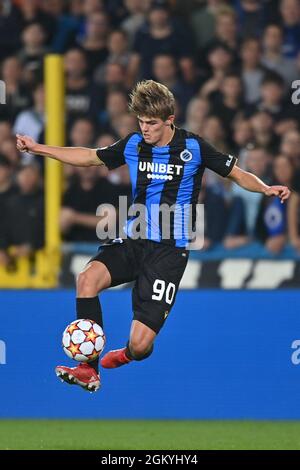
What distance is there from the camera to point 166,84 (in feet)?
39.4

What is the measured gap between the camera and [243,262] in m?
10.5

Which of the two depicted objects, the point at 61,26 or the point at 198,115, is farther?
the point at 61,26

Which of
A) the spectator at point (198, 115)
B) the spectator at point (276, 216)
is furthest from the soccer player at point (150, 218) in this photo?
the spectator at point (198, 115)

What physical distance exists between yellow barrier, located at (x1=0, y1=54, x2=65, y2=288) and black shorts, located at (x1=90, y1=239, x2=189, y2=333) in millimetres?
1812

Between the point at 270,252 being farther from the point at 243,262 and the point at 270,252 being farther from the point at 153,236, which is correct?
the point at 153,236

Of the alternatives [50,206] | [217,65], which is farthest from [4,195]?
Answer: [217,65]

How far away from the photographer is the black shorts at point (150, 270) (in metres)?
8.24

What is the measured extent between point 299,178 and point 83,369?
382 centimetres

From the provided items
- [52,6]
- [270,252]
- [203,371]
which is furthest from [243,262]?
[52,6]

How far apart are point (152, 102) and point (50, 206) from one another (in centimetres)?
240

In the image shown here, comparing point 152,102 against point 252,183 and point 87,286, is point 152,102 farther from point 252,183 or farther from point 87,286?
point 87,286
